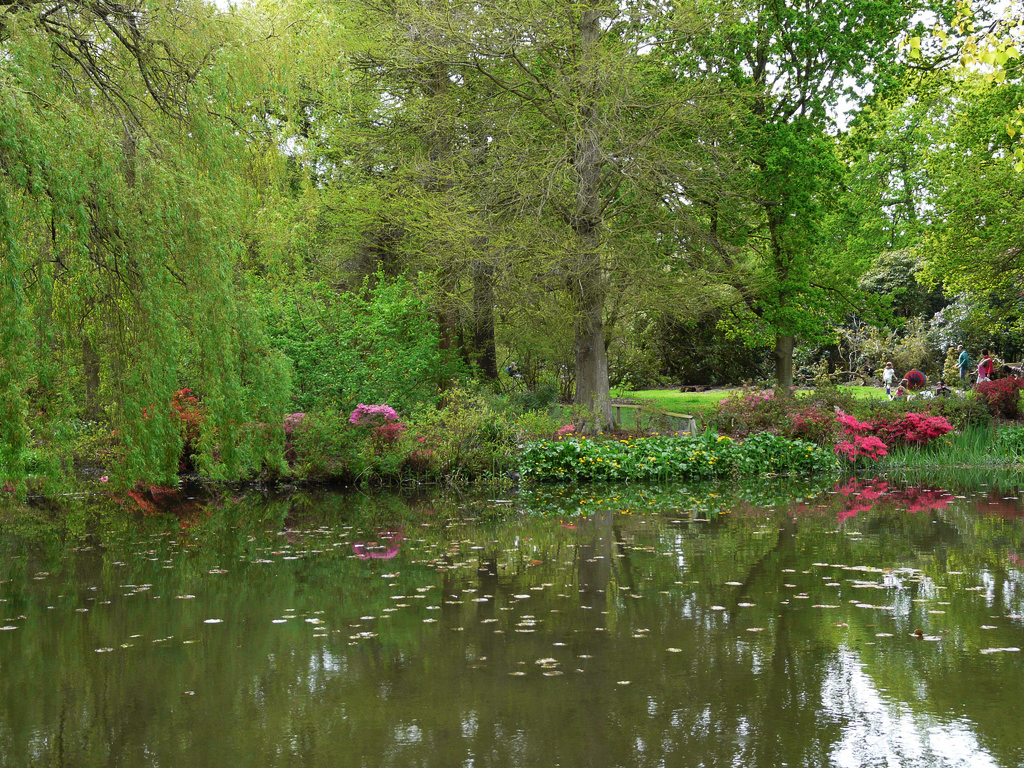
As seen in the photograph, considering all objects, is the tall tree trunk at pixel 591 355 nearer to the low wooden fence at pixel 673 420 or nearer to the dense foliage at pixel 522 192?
the dense foliage at pixel 522 192

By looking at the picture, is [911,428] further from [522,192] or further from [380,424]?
[380,424]

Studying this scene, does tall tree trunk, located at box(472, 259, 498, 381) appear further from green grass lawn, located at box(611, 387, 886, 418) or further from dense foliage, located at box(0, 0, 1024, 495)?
green grass lawn, located at box(611, 387, 886, 418)

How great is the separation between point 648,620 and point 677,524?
459 centimetres

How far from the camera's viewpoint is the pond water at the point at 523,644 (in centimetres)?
455

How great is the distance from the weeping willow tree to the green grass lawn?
43.9 feet

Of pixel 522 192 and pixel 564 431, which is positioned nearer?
pixel 564 431

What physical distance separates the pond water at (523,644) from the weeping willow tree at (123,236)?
1.48 meters

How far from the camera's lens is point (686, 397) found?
87.4 feet

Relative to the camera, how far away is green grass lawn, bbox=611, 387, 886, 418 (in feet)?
73.6

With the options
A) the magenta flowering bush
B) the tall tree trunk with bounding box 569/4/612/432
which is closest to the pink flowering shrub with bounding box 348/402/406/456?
the magenta flowering bush

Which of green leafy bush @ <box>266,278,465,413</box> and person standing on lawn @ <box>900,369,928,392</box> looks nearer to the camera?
green leafy bush @ <box>266,278,465,413</box>

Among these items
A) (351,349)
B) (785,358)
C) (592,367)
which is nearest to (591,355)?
(592,367)

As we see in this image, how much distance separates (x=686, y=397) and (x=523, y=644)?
68.9 ft

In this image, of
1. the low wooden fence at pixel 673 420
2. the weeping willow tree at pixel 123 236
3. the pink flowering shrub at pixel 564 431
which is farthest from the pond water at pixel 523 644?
the low wooden fence at pixel 673 420
